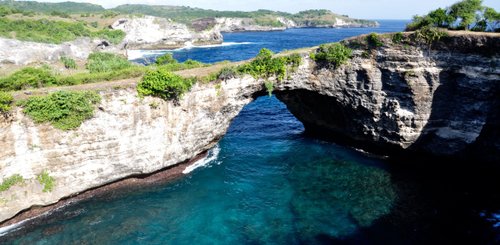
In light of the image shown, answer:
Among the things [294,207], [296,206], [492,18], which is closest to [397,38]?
[492,18]

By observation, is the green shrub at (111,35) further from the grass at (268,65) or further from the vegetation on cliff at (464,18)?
the vegetation on cliff at (464,18)

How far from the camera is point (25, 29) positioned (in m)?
67.6

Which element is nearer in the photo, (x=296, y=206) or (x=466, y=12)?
(x=296, y=206)

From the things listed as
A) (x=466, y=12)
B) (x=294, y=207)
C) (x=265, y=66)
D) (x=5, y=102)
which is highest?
(x=466, y=12)

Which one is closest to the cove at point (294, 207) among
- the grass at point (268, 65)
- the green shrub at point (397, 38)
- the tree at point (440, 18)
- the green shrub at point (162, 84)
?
the green shrub at point (162, 84)

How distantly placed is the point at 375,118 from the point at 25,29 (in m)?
74.3

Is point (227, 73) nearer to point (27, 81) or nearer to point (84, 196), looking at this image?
point (84, 196)

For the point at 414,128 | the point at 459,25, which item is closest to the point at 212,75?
the point at 414,128

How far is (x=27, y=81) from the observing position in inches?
946

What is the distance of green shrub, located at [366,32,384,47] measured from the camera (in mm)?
25438

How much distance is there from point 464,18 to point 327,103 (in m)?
12.7

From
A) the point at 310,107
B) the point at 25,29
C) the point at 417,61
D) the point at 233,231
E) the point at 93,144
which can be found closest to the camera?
the point at 233,231

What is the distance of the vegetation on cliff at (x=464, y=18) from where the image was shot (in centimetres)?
2422

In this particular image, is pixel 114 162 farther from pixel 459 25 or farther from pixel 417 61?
pixel 459 25
